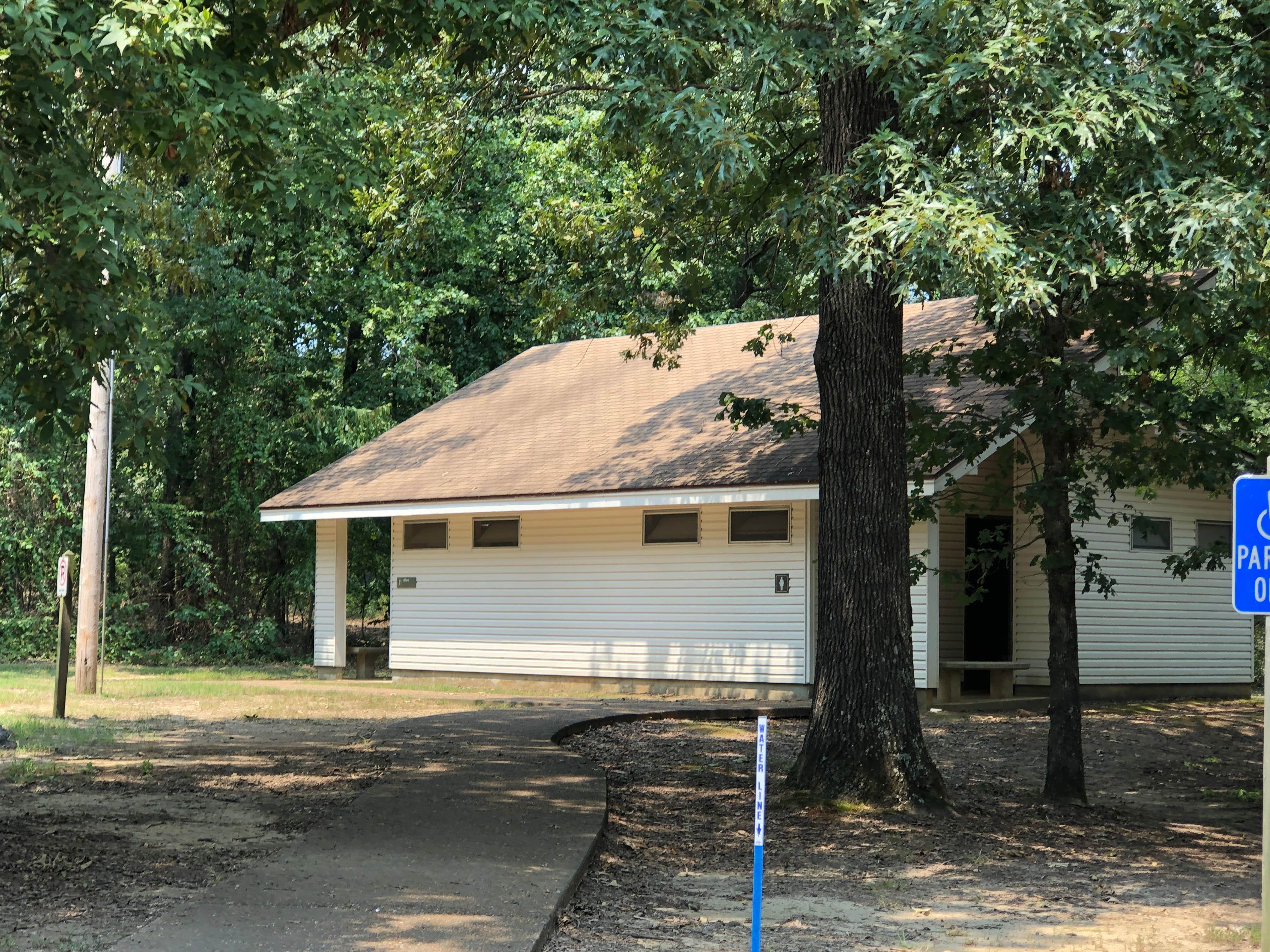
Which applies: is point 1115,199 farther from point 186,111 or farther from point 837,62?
point 186,111

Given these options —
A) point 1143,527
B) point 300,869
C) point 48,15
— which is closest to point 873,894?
point 300,869

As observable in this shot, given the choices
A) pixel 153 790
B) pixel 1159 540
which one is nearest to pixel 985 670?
pixel 1159 540

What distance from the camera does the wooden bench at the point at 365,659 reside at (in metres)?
22.6

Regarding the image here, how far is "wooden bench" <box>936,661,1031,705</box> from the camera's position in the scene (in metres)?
17.1

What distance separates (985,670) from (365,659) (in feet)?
32.6

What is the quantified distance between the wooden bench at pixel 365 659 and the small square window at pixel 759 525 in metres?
7.25

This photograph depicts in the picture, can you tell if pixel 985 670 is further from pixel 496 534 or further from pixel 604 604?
pixel 496 534

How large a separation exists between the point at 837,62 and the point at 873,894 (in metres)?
5.05

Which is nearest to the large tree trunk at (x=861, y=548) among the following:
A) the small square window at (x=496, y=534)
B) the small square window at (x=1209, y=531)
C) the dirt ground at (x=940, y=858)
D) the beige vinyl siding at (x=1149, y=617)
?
the dirt ground at (x=940, y=858)

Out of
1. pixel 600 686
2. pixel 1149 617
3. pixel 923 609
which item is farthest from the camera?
pixel 600 686

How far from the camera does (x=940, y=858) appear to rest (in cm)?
895

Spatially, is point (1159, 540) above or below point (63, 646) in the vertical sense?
above

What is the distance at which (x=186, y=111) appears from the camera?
680cm

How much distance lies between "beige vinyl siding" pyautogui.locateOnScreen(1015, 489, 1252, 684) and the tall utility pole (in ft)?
38.5
